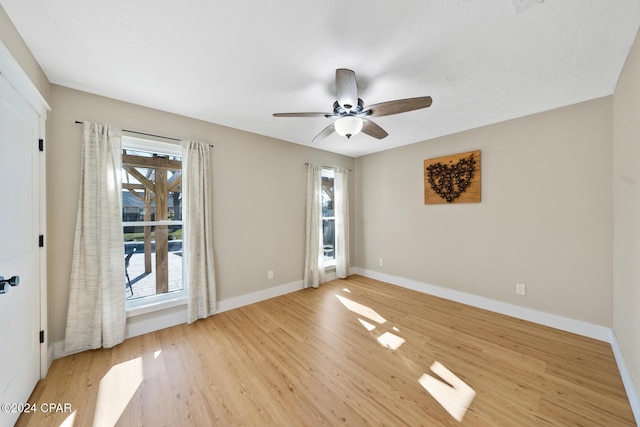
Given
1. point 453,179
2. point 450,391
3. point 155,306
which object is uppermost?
point 453,179

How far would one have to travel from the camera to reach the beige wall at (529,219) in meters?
2.44

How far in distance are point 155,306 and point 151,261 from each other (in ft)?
1.68

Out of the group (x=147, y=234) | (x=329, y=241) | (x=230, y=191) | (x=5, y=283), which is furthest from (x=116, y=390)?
(x=329, y=241)

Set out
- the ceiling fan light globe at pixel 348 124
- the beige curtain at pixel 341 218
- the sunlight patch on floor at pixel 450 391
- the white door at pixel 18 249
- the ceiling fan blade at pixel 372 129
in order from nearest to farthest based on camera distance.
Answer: the white door at pixel 18 249
the sunlight patch on floor at pixel 450 391
the ceiling fan light globe at pixel 348 124
the ceiling fan blade at pixel 372 129
the beige curtain at pixel 341 218

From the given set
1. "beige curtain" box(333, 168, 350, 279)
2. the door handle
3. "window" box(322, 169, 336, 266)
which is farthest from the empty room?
"window" box(322, 169, 336, 266)

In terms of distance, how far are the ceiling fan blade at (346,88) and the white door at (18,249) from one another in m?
1.95

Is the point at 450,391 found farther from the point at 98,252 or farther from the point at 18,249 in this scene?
the point at 98,252

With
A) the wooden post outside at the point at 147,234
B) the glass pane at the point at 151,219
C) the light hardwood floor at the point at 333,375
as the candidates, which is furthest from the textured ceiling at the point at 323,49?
the light hardwood floor at the point at 333,375

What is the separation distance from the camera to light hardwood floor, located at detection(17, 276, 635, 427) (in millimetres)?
1542

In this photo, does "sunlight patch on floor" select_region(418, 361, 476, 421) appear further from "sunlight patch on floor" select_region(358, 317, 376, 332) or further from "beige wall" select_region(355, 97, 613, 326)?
"beige wall" select_region(355, 97, 613, 326)

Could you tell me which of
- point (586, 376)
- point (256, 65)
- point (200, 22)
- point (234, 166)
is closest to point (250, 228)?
point (234, 166)

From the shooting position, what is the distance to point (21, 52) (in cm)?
158

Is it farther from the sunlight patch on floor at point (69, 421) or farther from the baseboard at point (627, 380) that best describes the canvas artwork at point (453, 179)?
the sunlight patch on floor at point (69, 421)

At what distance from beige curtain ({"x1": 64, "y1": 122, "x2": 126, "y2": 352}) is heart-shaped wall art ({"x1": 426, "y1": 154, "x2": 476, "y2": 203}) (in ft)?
13.0
